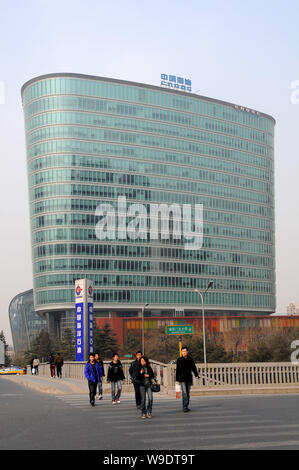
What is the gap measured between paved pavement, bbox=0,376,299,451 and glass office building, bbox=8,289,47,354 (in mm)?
149738

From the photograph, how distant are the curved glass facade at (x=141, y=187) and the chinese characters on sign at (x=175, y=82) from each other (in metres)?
2.48

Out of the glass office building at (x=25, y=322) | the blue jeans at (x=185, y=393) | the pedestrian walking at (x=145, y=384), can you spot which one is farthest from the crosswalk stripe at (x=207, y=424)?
the glass office building at (x=25, y=322)

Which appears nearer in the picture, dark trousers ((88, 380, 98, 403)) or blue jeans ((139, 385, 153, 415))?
blue jeans ((139, 385, 153, 415))

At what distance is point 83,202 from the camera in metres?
126

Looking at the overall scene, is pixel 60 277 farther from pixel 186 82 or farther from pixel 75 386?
pixel 75 386

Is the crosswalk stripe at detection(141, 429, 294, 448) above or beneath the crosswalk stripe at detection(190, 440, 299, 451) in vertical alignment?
beneath

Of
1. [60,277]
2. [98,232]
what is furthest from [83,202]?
[60,277]

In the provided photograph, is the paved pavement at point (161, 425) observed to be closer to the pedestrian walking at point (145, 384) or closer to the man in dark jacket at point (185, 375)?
the pedestrian walking at point (145, 384)

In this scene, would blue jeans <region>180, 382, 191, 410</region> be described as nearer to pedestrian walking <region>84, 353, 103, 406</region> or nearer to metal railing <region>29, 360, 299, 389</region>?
pedestrian walking <region>84, 353, 103, 406</region>

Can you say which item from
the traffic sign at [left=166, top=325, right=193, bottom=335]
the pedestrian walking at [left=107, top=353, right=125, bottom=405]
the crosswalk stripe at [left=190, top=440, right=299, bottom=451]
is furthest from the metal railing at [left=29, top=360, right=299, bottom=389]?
the traffic sign at [left=166, top=325, right=193, bottom=335]

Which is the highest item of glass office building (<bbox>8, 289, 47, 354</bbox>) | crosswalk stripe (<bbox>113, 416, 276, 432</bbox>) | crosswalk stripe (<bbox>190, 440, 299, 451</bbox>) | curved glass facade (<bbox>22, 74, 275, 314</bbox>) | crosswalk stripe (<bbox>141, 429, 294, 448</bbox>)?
curved glass facade (<bbox>22, 74, 275, 314</bbox>)

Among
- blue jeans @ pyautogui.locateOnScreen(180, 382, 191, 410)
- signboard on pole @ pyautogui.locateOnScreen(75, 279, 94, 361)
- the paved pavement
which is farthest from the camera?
signboard on pole @ pyautogui.locateOnScreen(75, 279, 94, 361)

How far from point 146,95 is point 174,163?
1443 cm

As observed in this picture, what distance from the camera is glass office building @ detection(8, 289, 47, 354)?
571 feet
